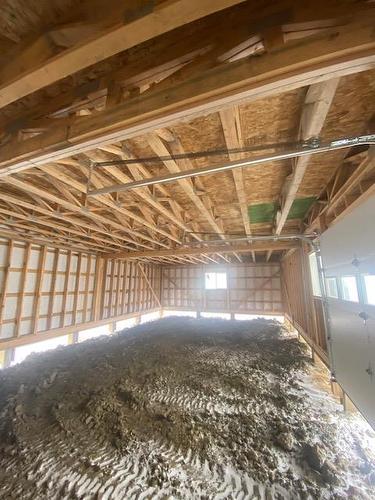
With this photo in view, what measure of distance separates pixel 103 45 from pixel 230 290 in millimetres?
12498

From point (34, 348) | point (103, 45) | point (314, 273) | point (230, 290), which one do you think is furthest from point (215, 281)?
point (103, 45)

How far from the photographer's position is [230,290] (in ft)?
41.9

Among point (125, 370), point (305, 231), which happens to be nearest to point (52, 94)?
point (125, 370)

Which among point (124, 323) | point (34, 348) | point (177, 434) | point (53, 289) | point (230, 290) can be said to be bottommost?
point (34, 348)

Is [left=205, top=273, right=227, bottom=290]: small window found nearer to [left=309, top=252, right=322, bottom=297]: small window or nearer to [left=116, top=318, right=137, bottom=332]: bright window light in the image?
[left=116, top=318, right=137, bottom=332]: bright window light

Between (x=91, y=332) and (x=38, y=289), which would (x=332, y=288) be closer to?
(x=38, y=289)

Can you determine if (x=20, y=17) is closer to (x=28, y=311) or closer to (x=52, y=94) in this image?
(x=52, y=94)

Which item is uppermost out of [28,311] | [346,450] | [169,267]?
[169,267]

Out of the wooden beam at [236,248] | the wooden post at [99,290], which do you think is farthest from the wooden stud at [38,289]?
the wooden beam at [236,248]

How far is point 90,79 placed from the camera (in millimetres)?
1657

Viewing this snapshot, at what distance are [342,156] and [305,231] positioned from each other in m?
2.91

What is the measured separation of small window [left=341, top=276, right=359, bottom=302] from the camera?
2.52m

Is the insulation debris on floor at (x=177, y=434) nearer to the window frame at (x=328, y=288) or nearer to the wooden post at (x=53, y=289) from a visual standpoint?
the window frame at (x=328, y=288)

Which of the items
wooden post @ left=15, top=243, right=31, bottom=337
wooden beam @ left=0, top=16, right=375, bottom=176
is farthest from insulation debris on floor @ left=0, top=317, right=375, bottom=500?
wooden beam @ left=0, top=16, right=375, bottom=176
